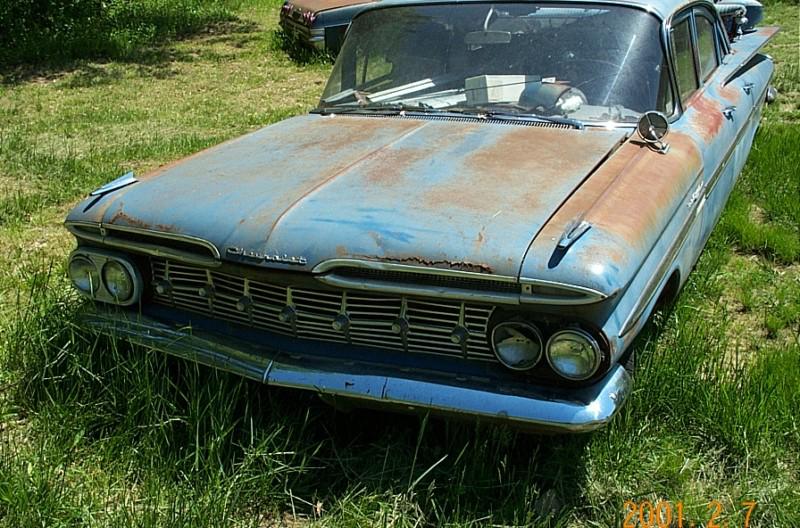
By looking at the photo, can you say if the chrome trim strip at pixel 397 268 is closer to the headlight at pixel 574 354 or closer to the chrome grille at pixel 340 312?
the chrome grille at pixel 340 312

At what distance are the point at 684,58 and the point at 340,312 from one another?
2241 millimetres

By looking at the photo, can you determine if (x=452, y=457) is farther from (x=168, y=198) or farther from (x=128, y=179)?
(x=128, y=179)

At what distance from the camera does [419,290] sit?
2.62 meters

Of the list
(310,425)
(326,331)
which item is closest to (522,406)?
(326,331)

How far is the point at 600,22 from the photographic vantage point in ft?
12.4

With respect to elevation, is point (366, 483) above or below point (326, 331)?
below

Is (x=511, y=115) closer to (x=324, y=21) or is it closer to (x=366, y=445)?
(x=366, y=445)

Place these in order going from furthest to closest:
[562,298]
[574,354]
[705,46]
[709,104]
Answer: [705,46] → [709,104] → [574,354] → [562,298]

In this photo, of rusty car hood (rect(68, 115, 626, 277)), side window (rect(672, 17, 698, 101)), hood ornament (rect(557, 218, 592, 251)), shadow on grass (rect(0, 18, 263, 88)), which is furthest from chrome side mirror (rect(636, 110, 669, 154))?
shadow on grass (rect(0, 18, 263, 88))

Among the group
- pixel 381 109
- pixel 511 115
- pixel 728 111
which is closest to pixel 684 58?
pixel 728 111

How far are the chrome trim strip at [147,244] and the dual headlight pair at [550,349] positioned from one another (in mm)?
953

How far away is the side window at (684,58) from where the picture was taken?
12.8ft

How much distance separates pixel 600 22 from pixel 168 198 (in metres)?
2.00

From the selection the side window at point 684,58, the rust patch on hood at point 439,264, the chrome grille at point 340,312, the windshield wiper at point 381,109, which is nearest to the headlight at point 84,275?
the chrome grille at point 340,312
